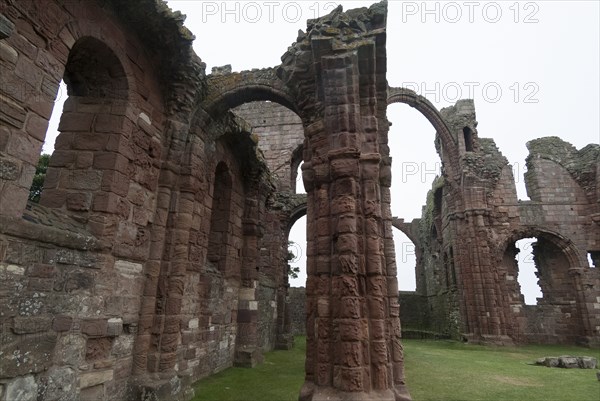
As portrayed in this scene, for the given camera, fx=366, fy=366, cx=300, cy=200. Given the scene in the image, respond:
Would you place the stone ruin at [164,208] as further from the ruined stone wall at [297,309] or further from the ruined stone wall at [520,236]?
the ruined stone wall at [297,309]

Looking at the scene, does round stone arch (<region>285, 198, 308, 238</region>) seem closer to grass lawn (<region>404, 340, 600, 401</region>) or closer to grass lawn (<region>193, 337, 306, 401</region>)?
grass lawn (<region>404, 340, 600, 401</region>)

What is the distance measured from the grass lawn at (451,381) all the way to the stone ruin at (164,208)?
0.70 meters

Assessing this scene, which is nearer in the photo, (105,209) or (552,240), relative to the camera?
(105,209)

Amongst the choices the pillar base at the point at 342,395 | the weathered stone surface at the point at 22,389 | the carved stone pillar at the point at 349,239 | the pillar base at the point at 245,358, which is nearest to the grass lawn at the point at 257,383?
the pillar base at the point at 245,358

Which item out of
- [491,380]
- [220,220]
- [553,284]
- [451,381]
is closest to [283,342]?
[220,220]

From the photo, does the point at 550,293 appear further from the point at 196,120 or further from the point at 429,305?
the point at 196,120

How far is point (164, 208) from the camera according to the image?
5.87 metres

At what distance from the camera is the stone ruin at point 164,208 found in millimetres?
3791

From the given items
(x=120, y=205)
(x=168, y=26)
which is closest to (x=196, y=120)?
(x=168, y=26)

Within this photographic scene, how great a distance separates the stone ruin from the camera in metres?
3.79

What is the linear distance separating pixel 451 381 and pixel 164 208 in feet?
19.8

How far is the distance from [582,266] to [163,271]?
1737 centimetres

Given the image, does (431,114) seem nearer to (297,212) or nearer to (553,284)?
(297,212)

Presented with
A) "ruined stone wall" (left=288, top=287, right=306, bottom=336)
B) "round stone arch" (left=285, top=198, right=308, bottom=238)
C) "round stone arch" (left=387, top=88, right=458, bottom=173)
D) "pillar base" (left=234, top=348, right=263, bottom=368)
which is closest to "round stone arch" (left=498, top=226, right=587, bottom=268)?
"round stone arch" (left=387, top=88, right=458, bottom=173)
